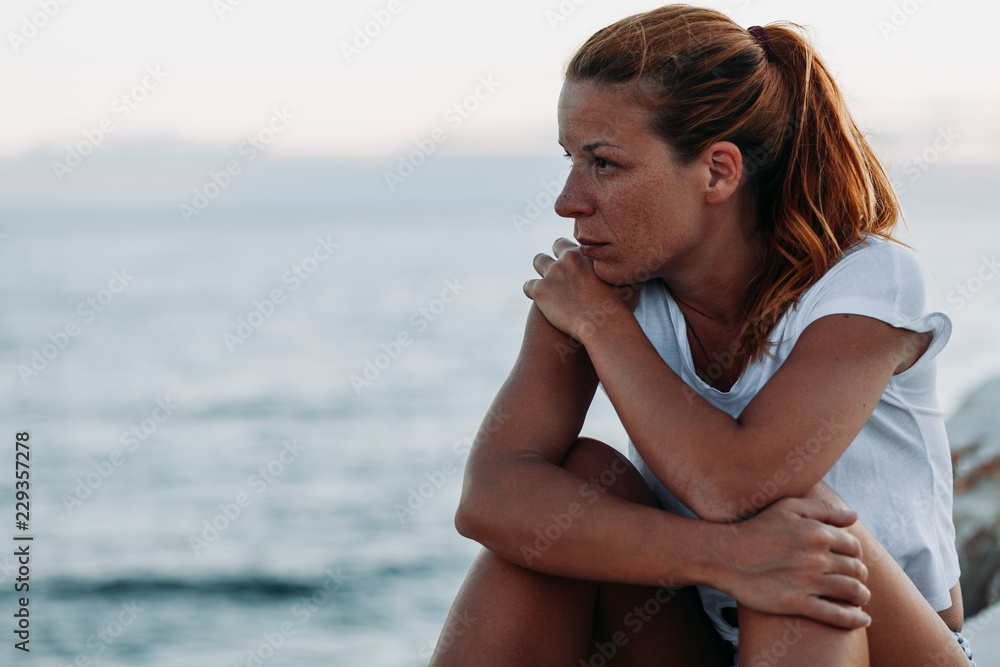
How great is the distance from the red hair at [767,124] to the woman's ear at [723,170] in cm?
3

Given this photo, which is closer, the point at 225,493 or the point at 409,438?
the point at 225,493

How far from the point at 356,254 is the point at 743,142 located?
34690 mm

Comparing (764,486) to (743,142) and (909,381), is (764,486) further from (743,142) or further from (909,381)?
(743,142)

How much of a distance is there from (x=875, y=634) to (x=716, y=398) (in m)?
0.64

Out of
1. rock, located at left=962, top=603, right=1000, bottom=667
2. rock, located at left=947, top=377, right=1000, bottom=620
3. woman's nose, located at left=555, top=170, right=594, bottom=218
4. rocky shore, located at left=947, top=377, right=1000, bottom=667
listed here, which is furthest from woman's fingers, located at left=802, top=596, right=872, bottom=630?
rock, located at left=947, top=377, right=1000, bottom=620

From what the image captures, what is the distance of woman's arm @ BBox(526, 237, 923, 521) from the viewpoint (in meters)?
1.90

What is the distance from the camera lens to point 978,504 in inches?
151

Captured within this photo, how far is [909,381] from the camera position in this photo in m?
2.15

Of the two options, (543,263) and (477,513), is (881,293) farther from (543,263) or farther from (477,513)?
(477,513)

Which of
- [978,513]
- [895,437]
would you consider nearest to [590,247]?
[895,437]

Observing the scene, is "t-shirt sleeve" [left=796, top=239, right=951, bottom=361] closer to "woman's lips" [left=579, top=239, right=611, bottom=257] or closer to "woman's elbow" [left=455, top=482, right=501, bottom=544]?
"woman's lips" [left=579, top=239, right=611, bottom=257]

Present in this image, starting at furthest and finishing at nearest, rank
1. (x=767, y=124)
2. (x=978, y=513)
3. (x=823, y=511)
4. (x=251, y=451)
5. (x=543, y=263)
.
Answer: (x=251, y=451)
(x=978, y=513)
(x=543, y=263)
(x=767, y=124)
(x=823, y=511)

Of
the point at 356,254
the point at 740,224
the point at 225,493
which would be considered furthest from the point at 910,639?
the point at 356,254

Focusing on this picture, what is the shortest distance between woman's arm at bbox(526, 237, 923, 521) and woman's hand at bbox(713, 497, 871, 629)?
0.06 meters
